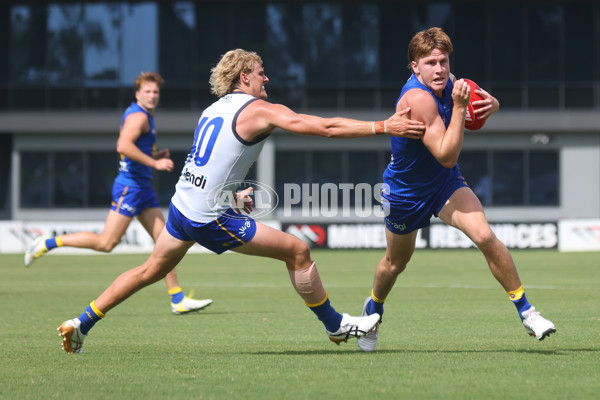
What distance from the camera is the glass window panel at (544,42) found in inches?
1490

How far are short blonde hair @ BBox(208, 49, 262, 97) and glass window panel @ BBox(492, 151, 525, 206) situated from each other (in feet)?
104

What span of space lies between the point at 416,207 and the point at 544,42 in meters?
32.3

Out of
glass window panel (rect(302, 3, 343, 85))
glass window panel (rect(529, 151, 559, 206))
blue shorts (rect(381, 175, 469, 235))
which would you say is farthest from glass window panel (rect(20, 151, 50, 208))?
blue shorts (rect(381, 175, 469, 235))

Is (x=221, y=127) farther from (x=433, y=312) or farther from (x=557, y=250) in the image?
(x=557, y=250)

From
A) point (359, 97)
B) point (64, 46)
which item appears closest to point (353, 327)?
point (359, 97)

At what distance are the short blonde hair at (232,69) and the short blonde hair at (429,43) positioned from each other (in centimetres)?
119

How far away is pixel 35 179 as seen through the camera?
1523 inches

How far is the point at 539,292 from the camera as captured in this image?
522 inches

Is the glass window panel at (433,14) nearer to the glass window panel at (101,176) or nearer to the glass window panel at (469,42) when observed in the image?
the glass window panel at (469,42)

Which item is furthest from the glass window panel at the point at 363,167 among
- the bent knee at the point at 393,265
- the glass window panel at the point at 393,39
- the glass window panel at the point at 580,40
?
the bent knee at the point at 393,265

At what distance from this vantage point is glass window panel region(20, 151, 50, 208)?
38.5 metres

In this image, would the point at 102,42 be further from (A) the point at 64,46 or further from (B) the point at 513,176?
(B) the point at 513,176

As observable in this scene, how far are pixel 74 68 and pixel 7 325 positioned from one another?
30.0 meters

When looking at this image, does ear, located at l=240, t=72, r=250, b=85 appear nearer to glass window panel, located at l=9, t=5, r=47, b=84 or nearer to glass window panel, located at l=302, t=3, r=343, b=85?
glass window panel, located at l=302, t=3, r=343, b=85
